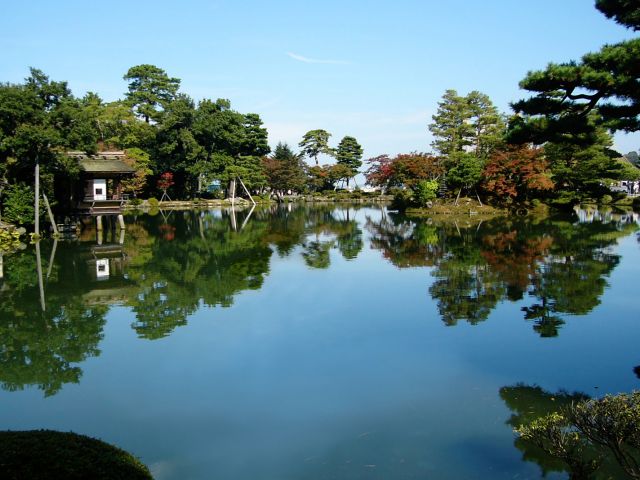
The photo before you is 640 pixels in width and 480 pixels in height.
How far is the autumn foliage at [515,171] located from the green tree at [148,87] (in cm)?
3623

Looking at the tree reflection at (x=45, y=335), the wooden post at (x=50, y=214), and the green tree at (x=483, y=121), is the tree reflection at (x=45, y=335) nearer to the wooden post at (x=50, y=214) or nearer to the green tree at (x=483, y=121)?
the wooden post at (x=50, y=214)

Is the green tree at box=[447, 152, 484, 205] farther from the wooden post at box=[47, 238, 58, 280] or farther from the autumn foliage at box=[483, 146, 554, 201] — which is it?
the wooden post at box=[47, 238, 58, 280]

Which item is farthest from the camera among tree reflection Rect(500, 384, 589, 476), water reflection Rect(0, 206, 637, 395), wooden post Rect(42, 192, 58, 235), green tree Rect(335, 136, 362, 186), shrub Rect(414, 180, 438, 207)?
green tree Rect(335, 136, 362, 186)

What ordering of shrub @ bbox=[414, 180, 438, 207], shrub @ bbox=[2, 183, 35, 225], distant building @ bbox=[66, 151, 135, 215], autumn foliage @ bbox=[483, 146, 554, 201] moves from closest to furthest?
1. shrub @ bbox=[2, 183, 35, 225]
2. distant building @ bbox=[66, 151, 135, 215]
3. autumn foliage @ bbox=[483, 146, 554, 201]
4. shrub @ bbox=[414, 180, 438, 207]

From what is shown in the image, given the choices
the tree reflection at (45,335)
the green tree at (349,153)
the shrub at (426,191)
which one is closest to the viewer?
Result: the tree reflection at (45,335)

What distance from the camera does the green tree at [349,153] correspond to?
7556 centimetres

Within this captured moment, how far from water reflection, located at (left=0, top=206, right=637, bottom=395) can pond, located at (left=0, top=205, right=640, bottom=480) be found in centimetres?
9

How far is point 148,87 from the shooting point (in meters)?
59.8

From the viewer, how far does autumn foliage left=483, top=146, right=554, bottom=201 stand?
40.2 metres

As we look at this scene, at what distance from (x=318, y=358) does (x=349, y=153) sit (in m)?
68.8

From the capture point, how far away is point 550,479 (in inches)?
198

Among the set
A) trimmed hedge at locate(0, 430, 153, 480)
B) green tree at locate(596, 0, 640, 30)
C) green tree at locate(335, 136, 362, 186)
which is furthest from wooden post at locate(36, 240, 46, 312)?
green tree at locate(335, 136, 362, 186)

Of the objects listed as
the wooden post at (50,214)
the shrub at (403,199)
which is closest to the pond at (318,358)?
the wooden post at (50,214)

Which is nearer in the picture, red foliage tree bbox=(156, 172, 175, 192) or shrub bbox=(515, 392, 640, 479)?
shrub bbox=(515, 392, 640, 479)
